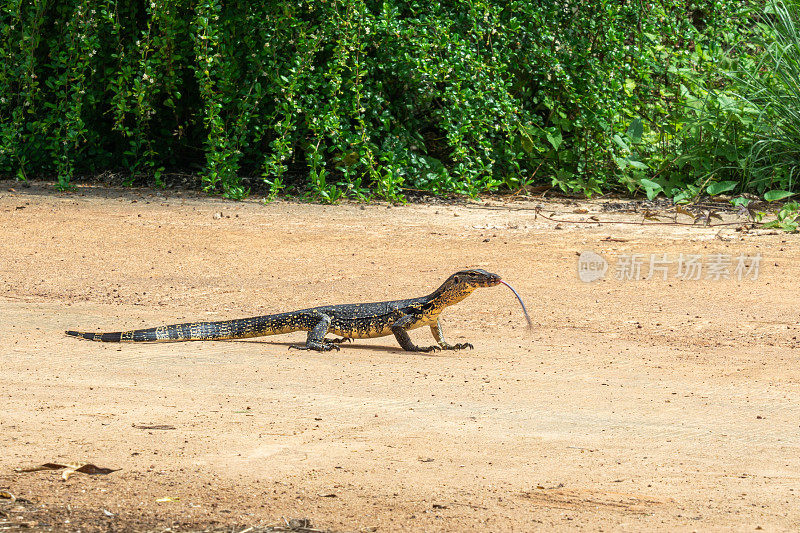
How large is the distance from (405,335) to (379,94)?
245 inches

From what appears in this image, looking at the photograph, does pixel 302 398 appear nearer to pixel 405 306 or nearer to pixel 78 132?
pixel 405 306

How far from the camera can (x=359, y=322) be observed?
673 cm

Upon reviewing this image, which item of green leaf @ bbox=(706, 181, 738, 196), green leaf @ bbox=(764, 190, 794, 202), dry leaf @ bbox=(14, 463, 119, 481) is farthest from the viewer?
green leaf @ bbox=(706, 181, 738, 196)

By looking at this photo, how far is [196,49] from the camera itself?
1162 cm

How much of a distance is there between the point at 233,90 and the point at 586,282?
5.56 m

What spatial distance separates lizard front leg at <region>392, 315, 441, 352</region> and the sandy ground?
0.42 feet

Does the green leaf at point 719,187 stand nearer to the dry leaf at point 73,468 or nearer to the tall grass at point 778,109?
the tall grass at point 778,109

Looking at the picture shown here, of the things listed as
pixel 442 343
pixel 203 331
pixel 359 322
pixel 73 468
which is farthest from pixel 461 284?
pixel 73 468

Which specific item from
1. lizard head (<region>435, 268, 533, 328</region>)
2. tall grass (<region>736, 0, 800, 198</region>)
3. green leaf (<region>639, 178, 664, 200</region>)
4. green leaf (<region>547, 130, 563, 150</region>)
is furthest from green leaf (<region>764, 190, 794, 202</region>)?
lizard head (<region>435, 268, 533, 328</region>)

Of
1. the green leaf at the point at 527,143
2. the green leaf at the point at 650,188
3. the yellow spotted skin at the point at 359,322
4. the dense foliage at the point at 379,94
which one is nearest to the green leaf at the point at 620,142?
the dense foliage at the point at 379,94

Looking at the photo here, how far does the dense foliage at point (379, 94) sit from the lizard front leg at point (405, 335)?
520 cm

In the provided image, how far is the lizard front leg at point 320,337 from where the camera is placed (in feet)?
21.4

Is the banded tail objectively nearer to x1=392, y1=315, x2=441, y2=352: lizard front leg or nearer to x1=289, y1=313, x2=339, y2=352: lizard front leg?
x1=289, y1=313, x2=339, y2=352: lizard front leg

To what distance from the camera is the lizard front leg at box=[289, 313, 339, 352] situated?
21.4 feet
